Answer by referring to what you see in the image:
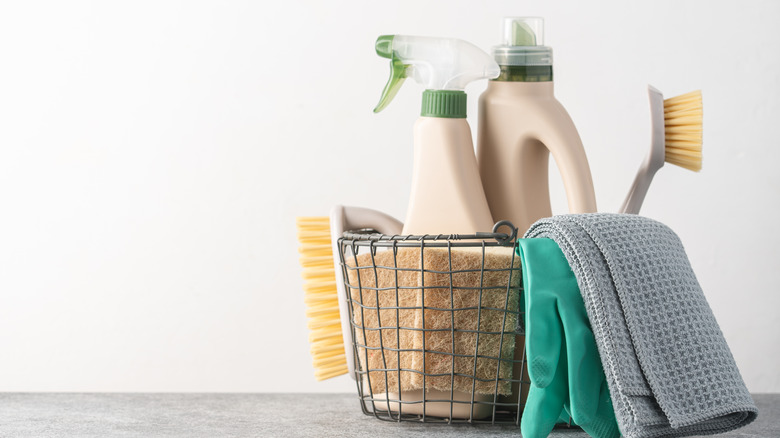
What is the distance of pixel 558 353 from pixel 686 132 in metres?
0.26

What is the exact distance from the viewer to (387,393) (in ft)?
1.91

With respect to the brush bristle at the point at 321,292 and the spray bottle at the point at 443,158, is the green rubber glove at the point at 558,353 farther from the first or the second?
the brush bristle at the point at 321,292

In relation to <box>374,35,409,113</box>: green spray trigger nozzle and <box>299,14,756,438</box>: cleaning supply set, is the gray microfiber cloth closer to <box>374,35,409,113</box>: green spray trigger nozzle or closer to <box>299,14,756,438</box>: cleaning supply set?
<box>299,14,756,438</box>: cleaning supply set

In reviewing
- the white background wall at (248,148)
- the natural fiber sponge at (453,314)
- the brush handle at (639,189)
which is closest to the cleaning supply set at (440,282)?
the natural fiber sponge at (453,314)

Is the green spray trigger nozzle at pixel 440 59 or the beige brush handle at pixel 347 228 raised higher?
the green spray trigger nozzle at pixel 440 59

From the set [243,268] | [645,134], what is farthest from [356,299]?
[645,134]

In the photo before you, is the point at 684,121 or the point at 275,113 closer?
the point at 684,121

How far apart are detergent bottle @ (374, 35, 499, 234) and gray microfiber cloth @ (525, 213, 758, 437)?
10 centimetres

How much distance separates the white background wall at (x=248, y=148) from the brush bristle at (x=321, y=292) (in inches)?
10.0

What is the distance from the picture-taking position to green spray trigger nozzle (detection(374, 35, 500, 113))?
605 mm

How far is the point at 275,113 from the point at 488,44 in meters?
0.26

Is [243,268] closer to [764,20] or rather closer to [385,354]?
[385,354]

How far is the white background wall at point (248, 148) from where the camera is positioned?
0.90 meters

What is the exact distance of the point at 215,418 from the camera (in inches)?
26.1
